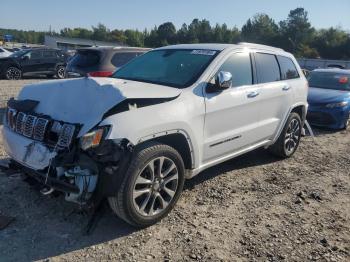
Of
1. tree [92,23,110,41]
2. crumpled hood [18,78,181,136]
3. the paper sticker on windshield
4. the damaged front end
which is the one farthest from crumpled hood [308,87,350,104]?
tree [92,23,110,41]

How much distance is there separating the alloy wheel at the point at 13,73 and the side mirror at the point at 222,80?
1515 cm

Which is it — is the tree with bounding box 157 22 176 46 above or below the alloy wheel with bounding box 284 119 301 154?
above

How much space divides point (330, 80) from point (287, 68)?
191 inches

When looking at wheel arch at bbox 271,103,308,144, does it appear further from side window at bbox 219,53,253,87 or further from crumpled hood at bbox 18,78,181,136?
crumpled hood at bbox 18,78,181,136

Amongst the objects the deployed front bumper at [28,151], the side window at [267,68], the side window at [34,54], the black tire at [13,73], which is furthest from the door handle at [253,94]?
the side window at [34,54]

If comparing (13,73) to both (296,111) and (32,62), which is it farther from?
(296,111)

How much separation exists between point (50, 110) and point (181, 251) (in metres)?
1.88

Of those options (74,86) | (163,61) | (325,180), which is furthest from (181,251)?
(325,180)

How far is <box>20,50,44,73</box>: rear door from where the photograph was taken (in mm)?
17672

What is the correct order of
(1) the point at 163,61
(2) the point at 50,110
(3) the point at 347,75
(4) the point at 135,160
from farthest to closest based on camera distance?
(3) the point at 347,75 < (1) the point at 163,61 < (2) the point at 50,110 < (4) the point at 135,160

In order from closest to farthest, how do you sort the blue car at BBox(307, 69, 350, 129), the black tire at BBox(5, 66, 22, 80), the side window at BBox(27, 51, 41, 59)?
the blue car at BBox(307, 69, 350, 129), the black tire at BBox(5, 66, 22, 80), the side window at BBox(27, 51, 41, 59)

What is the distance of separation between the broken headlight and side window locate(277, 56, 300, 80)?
360cm

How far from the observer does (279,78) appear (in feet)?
19.2

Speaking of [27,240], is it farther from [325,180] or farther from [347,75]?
[347,75]
